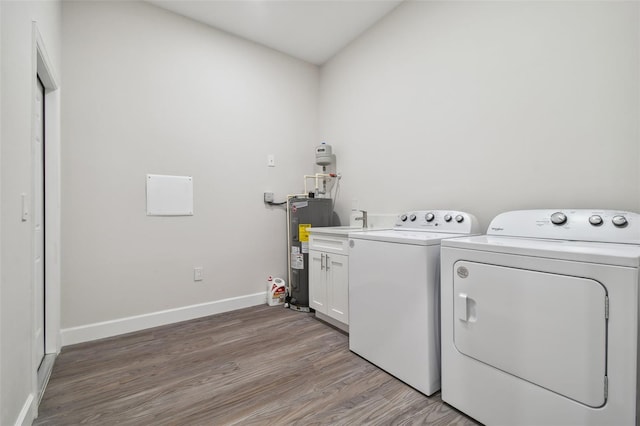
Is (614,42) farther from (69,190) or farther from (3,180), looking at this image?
(69,190)

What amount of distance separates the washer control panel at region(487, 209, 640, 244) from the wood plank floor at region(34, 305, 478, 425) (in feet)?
3.12

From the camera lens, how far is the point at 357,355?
73.3 inches

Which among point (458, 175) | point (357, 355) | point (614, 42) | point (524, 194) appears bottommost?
point (357, 355)

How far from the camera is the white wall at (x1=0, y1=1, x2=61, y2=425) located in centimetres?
98

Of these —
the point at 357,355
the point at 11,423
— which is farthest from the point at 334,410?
the point at 11,423

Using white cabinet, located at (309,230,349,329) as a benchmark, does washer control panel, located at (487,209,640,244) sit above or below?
above

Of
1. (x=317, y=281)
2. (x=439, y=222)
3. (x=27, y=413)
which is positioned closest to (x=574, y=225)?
(x=439, y=222)

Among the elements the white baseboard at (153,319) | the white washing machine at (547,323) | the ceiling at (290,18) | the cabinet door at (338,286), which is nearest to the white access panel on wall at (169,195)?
the white baseboard at (153,319)

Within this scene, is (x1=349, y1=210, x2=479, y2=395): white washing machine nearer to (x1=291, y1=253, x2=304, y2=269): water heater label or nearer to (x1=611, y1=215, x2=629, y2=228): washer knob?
(x1=611, y1=215, x2=629, y2=228): washer knob

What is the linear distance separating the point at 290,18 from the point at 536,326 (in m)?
2.90

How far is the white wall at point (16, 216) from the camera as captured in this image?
98cm

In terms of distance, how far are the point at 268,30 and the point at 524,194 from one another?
8.64 feet

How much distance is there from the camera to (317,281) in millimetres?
2506

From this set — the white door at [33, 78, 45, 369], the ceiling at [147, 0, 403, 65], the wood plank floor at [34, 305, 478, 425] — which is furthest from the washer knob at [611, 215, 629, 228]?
the white door at [33, 78, 45, 369]
